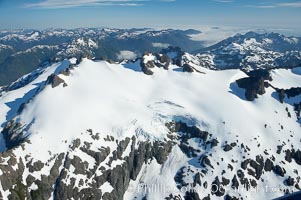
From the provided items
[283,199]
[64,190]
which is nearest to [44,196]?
[64,190]

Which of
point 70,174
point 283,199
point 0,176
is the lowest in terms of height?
point 70,174

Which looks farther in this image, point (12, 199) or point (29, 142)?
point (29, 142)

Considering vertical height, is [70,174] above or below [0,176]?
below

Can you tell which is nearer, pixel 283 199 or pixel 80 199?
pixel 283 199

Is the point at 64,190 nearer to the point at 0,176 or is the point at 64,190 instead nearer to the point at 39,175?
the point at 39,175

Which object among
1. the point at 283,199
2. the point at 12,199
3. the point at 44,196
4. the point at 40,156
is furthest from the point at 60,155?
the point at 283,199

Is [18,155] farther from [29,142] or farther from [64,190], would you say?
[64,190]

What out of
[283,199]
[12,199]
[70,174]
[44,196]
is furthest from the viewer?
[70,174]

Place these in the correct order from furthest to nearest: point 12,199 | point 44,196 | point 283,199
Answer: point 44,196 < point 12,199 < point 283,199

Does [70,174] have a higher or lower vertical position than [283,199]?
lower
